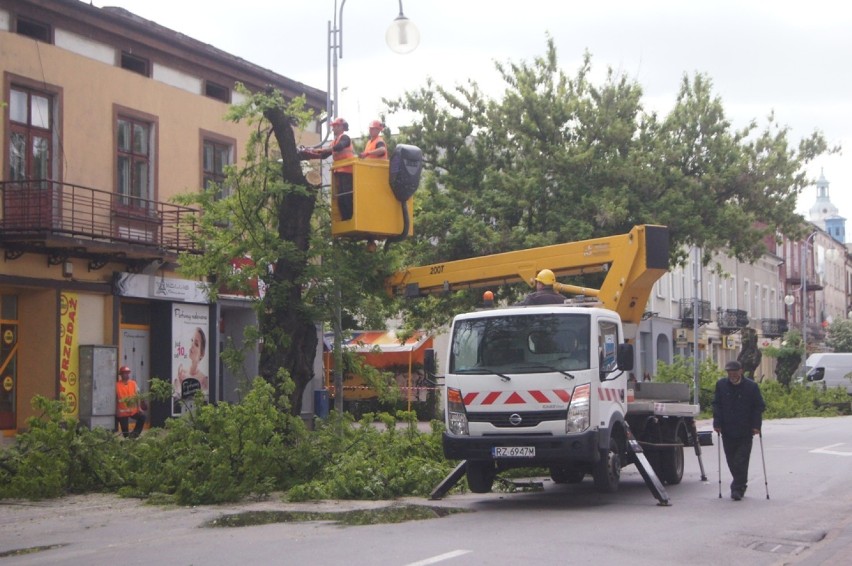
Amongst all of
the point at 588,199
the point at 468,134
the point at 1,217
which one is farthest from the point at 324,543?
the point at 468,134

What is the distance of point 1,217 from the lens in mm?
23688

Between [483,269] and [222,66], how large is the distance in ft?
52.3

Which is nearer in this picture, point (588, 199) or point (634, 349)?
point (634, 349)

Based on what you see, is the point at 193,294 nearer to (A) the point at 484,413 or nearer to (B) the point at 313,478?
(B) the point at 313,478

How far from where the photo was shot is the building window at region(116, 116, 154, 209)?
27.1 metres

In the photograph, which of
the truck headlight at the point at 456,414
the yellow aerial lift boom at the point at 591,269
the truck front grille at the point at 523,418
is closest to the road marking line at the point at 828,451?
the yellow aerial lift boom at the point at 591,269

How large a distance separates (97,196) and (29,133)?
79.7 inches

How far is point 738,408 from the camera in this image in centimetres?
1497

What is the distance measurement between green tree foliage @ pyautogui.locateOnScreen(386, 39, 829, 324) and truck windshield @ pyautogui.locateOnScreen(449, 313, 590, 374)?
1383 cm

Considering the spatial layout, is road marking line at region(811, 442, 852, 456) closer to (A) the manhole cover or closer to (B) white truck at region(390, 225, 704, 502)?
(B) white truck at region(390, 225, 704, 502)

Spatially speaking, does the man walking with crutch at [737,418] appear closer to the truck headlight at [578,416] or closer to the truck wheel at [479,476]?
the truck headlight at [578,416]

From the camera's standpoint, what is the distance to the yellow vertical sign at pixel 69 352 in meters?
25.4

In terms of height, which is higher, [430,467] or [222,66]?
[222,66]

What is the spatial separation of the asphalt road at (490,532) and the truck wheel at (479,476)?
22 cm
